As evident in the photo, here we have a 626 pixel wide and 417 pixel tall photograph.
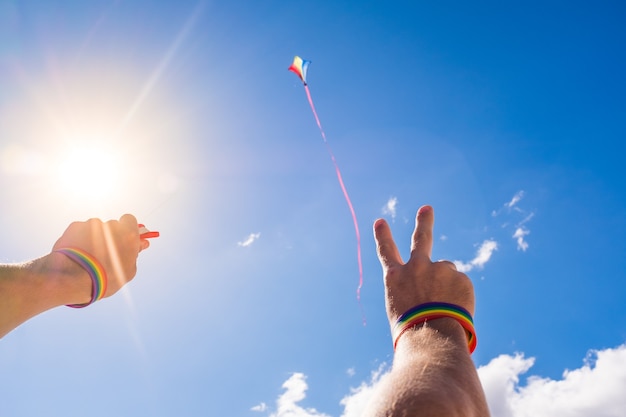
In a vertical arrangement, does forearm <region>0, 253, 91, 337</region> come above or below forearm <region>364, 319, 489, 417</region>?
above

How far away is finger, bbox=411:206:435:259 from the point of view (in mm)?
2631

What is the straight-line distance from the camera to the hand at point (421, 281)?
2225 millimetres

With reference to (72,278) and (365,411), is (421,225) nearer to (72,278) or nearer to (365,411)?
(365,411)

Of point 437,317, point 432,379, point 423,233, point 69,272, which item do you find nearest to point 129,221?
point 69,272

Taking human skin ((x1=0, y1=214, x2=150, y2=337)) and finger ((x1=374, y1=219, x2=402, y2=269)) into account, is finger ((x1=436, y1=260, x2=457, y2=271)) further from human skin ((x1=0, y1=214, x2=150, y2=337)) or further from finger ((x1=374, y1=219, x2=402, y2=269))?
human skin ((x1=0, y1=214, x2=150, y2=337))

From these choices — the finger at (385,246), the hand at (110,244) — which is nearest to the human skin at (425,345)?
the finger at (385,246)

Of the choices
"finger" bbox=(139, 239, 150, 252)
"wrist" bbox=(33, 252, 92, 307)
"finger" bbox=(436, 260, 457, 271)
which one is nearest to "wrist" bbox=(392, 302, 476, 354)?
"finger" bbox=(436, 260, 457, 271)

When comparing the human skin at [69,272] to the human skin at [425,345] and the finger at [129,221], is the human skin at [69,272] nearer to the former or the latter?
the finger at [129,221]

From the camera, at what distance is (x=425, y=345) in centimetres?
188

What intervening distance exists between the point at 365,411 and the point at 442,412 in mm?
279

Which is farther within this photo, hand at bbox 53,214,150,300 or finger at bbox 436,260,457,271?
hand at bbox 53,214,150,300

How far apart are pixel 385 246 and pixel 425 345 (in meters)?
1.00

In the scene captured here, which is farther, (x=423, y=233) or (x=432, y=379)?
(x=423, y=233)

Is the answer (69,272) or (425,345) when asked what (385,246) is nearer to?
(425,345)
